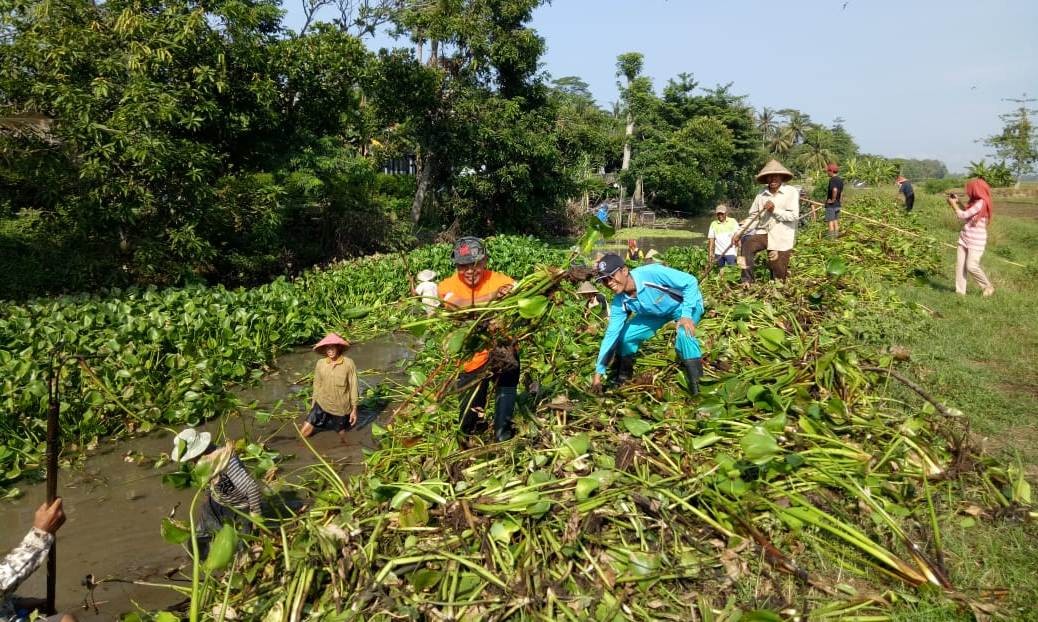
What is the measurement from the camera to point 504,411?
13.6ft

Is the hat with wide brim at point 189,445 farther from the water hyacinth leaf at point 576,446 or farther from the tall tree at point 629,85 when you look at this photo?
the tall tree at point 629,85

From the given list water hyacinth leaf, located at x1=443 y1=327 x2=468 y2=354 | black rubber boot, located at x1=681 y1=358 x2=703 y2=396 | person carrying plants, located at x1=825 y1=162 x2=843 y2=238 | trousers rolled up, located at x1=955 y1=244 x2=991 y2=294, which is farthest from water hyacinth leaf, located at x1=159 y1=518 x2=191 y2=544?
person carrying plants, located at x1=825 y1=162 x2=843 y2=238

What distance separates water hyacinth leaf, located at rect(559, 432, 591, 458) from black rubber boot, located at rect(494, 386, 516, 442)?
61 cm

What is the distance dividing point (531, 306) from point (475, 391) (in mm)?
783

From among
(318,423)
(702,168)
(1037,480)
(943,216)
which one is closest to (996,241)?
(943,216)

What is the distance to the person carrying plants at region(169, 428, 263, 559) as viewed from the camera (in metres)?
3.35

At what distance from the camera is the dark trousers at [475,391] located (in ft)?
13.4

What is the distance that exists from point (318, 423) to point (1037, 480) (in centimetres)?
509

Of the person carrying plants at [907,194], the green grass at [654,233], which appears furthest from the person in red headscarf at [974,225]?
the green grass at [654,233]

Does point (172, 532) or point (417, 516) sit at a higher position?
point (172, 532)

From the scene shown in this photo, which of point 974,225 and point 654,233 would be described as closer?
point 974,225

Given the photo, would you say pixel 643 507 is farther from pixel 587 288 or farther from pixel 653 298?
pixel 653 298

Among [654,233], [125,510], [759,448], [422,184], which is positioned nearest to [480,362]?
[759,448]

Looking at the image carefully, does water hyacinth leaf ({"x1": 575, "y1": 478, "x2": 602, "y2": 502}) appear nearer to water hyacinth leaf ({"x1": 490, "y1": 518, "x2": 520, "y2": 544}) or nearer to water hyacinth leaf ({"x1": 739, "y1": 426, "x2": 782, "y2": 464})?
water hyacinth leaf ({"x1": 490, "y1": 518, "x2": 520, "y2": 544})
